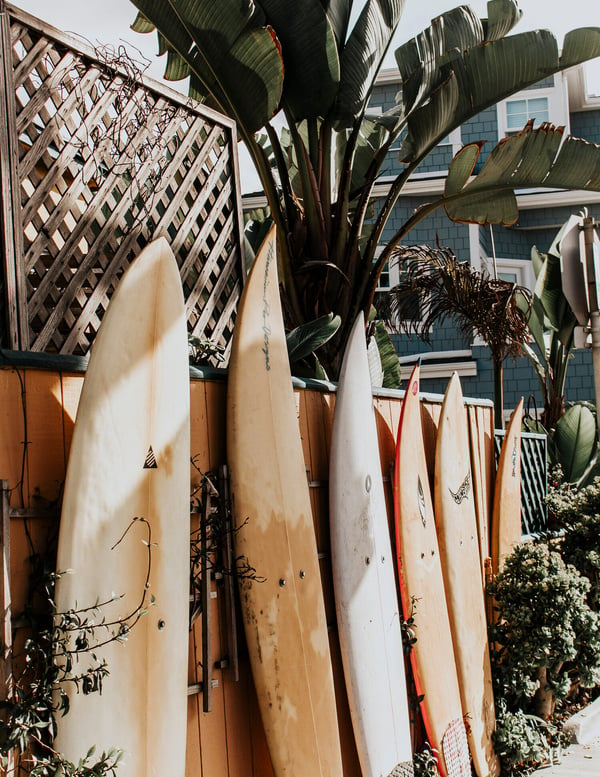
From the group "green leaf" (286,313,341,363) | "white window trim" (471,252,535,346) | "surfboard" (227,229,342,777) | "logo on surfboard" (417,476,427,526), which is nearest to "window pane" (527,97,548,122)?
"white window trim" (471,252,535,346)

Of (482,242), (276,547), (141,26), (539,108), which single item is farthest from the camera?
A: (539,108)

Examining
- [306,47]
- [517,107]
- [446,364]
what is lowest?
[306,47]

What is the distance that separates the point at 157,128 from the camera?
13.8ft

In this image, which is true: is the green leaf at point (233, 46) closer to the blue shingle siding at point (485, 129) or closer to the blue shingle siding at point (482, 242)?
the blue shingle siding at point (482, 242)

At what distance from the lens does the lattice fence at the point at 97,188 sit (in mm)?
3381

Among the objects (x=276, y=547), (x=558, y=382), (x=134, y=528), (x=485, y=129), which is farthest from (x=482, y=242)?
(x=134, y=528)

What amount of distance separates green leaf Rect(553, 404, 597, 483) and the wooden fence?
4.82m

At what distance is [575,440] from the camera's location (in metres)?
9.20

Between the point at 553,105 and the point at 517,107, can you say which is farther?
the point at 517,107

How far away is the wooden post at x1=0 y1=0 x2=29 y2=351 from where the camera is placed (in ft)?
10.6

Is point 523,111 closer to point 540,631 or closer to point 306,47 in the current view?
point 306,47

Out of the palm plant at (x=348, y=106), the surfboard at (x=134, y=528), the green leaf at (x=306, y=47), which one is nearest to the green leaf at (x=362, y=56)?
the palm plant at (x=348, y=106)

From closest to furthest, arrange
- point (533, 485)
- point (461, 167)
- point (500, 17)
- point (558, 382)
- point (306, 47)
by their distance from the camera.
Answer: point (306, 47) < point (461, 167) < point (500, 17) < point (533, 485) < point (558, 382)

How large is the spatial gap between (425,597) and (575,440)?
509cm
